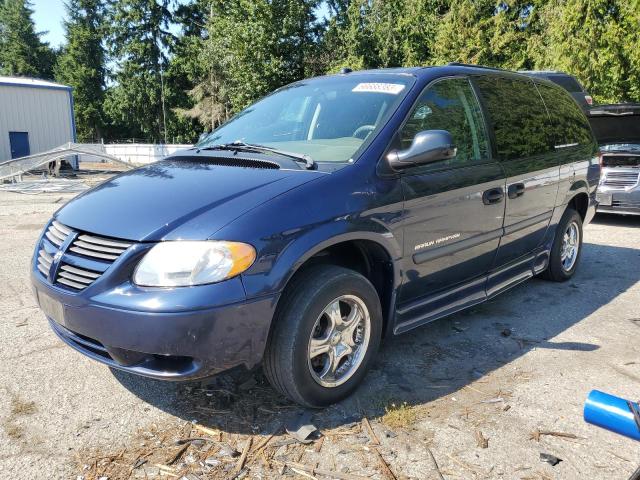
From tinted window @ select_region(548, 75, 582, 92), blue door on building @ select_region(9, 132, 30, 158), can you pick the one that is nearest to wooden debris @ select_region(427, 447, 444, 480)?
tinted window @ select_region(548, 75, 582, 92)

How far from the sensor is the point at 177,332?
235cm

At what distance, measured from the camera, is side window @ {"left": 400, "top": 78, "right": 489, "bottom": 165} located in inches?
132

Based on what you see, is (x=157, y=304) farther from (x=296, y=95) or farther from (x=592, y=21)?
(x=592, y=21)

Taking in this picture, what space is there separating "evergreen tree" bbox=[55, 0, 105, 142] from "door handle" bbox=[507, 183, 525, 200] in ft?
173

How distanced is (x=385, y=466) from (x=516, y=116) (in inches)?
117

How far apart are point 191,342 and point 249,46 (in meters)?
29.8

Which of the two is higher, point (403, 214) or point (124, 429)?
point (403, 214)

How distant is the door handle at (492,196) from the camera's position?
3719 millimetres

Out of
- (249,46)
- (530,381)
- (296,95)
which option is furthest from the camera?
(249,46)

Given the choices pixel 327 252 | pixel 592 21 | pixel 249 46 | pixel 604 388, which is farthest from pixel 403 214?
pixel 249 46

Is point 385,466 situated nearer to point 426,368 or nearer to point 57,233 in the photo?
point 426,368

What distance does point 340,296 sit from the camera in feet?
9.23

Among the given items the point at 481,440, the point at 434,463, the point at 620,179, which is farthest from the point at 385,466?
the point at 620,179

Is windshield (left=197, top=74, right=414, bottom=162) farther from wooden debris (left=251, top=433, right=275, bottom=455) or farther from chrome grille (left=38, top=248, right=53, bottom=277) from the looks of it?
wooden debris (left=251, top=433, right=275, bottom=455)
